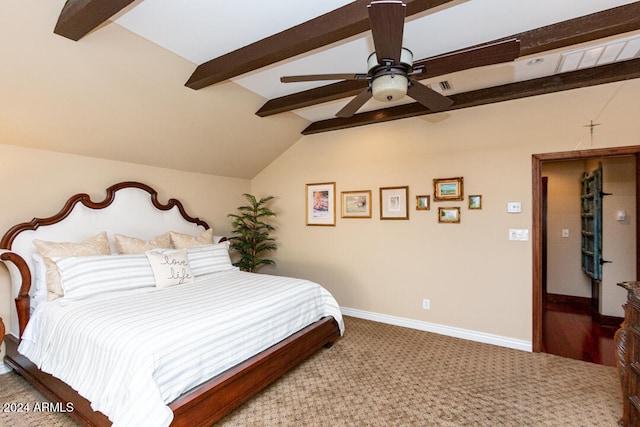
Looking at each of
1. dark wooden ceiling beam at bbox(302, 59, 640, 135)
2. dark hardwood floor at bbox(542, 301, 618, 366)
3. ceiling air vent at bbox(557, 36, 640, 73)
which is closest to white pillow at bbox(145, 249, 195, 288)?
dark wooden ceiling beam at bbox(302, 59, 640, 135)

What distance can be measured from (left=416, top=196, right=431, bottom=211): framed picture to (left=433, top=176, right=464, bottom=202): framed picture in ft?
0.27

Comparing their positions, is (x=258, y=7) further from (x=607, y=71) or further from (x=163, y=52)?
(x=607, y=71)

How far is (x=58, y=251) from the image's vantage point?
266 centimetres

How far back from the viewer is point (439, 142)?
11.9 feet

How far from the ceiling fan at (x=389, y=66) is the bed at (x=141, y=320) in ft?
5.83

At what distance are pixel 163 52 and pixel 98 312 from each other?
6.79 feet

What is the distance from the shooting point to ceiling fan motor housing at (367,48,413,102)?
5.91 ft

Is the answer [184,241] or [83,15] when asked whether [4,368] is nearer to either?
[184,241]

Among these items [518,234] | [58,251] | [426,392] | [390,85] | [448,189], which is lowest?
[426,392]

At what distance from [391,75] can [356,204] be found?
250 cm

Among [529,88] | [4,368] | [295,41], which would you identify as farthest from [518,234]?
[4,368]

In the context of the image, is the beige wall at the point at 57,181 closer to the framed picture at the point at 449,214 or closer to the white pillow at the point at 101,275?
the white pillow at the point at 101,275

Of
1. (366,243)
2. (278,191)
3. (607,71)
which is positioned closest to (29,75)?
(278,191)

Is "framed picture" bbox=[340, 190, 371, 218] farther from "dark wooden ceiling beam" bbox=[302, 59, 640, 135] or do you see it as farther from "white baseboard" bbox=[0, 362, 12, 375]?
"white baseboard" bbox=[0, 362, 12, 375]
